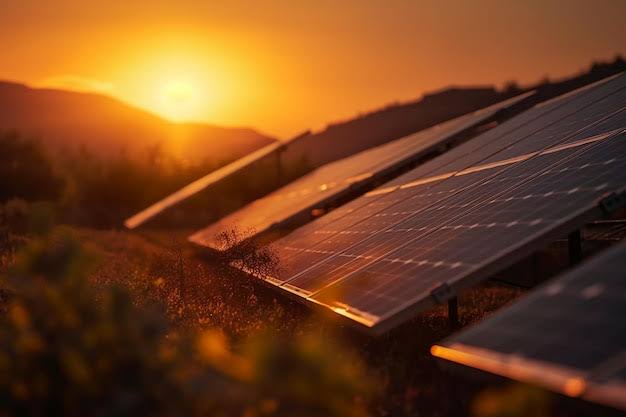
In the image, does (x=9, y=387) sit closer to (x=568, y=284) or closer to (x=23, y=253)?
(x=23, y=253)

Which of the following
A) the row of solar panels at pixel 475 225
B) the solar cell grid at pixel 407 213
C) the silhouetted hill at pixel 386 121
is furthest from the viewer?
the silhouetted hill at pixel 386 121

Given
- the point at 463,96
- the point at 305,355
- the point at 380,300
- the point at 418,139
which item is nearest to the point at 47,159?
the point at 418,139

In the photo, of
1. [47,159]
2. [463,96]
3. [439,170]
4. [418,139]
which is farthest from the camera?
[463,96]

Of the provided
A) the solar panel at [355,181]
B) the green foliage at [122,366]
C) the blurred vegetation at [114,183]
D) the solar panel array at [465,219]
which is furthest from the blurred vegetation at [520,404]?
the blurred vegetation at [114,183]

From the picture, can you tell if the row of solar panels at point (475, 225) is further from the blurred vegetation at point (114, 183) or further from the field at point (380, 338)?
the blurred vegetation at point (114, 183)

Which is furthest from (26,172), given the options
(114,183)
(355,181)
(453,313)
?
(453,313)

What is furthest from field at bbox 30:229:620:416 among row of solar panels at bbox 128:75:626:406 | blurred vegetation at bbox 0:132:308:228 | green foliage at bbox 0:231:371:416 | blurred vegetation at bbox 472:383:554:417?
blurred vegetation at bbox 0:132:308:228
